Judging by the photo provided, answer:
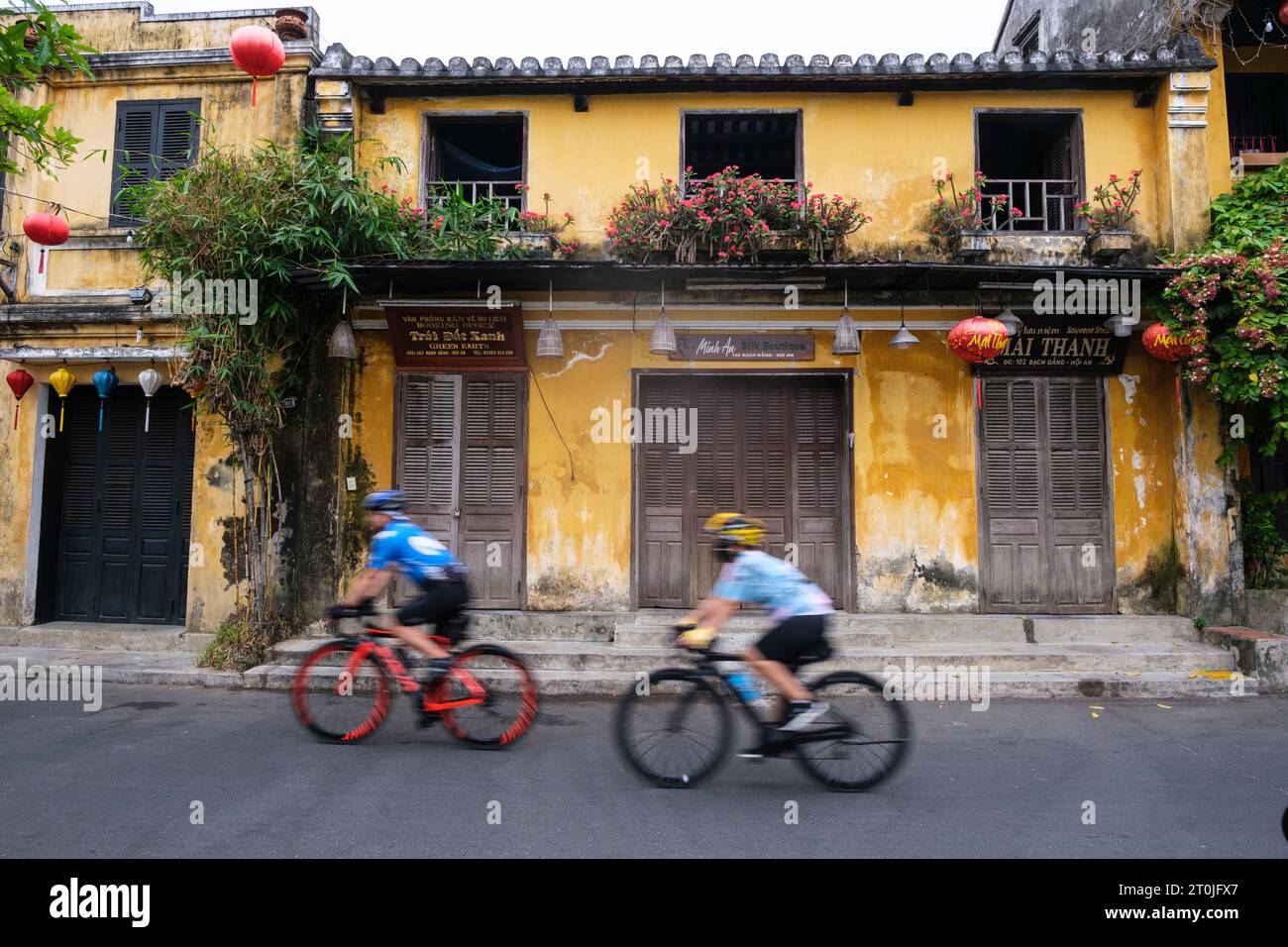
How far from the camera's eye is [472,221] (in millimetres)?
8953

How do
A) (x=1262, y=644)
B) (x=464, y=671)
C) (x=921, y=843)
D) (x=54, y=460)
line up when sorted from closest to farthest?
(x=921, y=843)
(x=464, y=671)
(x=1262, y=644)
(x=54, y=460)

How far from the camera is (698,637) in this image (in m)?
4.80

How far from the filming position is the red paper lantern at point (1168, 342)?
26.9ft

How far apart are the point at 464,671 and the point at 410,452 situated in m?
4.45

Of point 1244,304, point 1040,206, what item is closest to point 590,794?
point 1244,304

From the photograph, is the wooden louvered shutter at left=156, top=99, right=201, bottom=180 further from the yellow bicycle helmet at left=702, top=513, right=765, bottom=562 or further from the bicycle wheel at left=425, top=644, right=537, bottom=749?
the yellow bicycle helmet at left=702, top=513, right=765, bottom=562

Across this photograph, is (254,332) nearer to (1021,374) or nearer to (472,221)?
(472,221)

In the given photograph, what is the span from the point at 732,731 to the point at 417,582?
253 centimetres

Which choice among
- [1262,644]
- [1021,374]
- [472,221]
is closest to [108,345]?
[472,221]

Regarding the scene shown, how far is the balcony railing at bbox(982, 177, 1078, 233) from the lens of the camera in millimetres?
9344

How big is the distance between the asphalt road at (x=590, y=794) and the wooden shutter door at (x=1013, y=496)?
2.48 meters

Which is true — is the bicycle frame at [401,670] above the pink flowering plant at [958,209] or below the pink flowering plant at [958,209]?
below

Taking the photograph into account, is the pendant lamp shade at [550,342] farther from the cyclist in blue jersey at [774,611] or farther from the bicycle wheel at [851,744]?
the bicycle wheel at [851,744]

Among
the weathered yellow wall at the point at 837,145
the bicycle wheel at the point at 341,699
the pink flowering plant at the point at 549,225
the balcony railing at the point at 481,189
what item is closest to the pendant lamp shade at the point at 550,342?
the pink flowering plant at the point at 549,225
